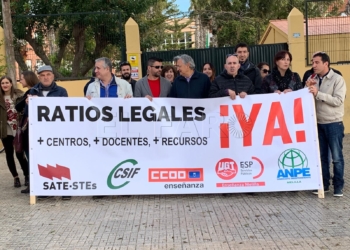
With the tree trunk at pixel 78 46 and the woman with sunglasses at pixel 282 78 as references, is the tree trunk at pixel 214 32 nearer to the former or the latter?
the tree trunk at pixel 78 46

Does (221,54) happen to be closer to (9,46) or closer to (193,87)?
(9,46)

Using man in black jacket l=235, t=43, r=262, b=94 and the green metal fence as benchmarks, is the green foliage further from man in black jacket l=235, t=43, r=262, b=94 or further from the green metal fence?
man in black jacket l=235, t=43, r=262, b=94

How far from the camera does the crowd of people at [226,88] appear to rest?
664 centimetres

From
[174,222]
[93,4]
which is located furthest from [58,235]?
[93,4]

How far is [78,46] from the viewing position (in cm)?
1542

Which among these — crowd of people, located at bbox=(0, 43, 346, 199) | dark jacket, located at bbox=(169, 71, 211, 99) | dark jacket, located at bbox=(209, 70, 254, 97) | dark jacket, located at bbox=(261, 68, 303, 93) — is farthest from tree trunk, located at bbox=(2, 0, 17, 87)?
dark jacket, located at bbox=(261, 68, 303, 93)

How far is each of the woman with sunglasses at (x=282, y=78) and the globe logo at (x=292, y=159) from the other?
85 cm

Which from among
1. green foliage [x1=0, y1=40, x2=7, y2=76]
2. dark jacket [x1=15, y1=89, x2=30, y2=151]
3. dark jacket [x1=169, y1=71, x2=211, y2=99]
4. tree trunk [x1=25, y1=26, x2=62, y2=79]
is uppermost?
tree trunk [x1=25, y1=26, x2=62, y2=79]

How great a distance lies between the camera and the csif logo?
Answer: 680cm

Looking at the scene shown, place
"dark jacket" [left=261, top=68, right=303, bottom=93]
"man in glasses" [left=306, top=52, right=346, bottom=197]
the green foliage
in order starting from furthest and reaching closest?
1. the green foliage
2. "dark jacket" [left=261, top=68, right=303, bottom=93]
3. "man in glasses" [left=306, top=52, right=346, bottom=197]

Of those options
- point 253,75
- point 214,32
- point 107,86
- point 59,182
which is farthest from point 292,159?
point 214,32

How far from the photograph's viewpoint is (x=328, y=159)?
22.9 ft

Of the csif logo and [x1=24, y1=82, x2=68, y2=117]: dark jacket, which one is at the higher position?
[x1=24, y1=82, x2=68, y2=117]: dark jacket

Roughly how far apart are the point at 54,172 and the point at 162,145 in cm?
152
